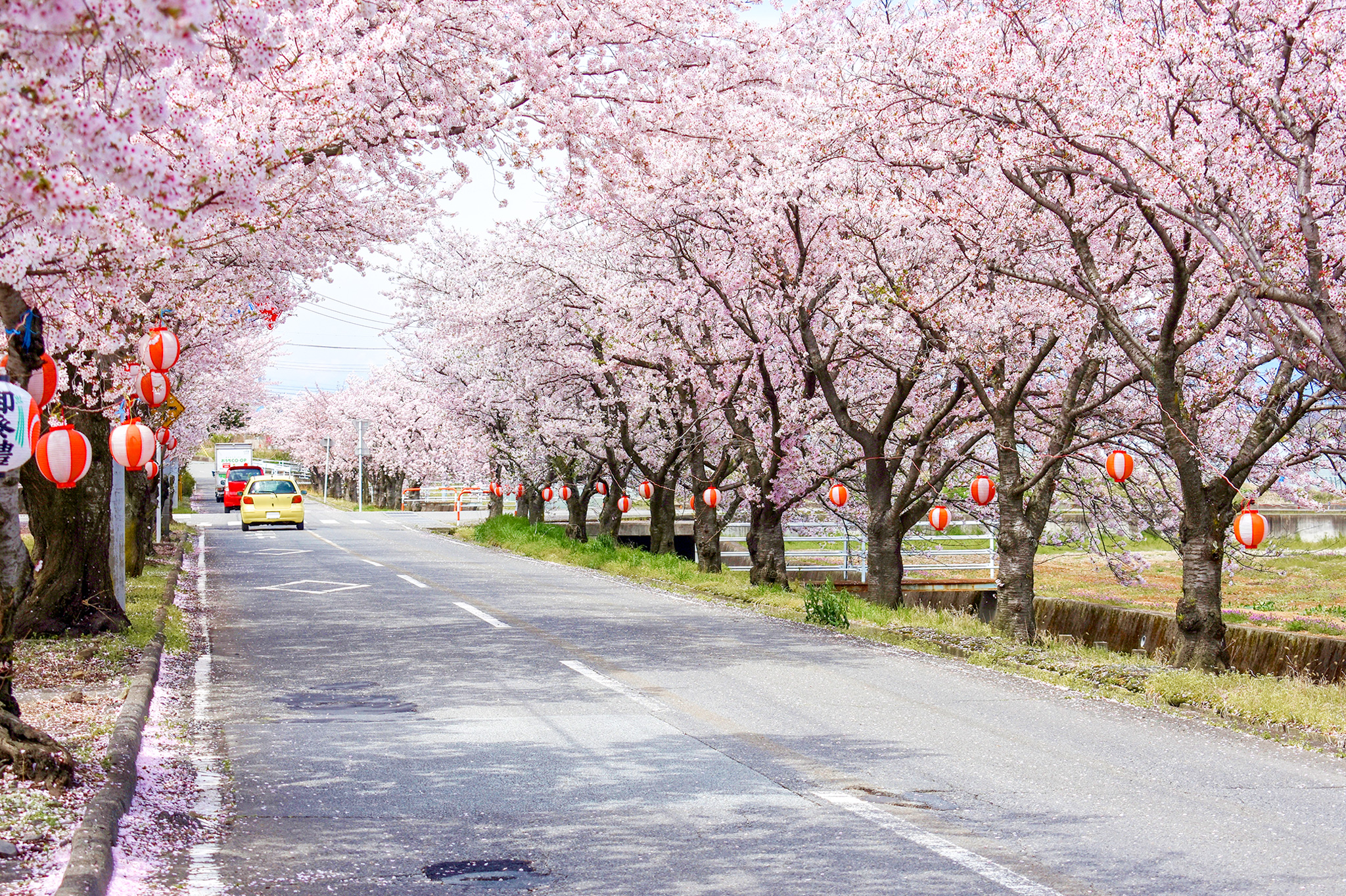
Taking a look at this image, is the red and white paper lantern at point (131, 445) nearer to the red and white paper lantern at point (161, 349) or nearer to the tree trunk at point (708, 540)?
the red and white paper lantern at point (161, 349)

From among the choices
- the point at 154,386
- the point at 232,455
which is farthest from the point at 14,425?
the point at 232,455

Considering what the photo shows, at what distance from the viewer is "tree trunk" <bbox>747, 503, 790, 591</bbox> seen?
23.0 m

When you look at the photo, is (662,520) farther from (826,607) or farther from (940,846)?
(940,846)

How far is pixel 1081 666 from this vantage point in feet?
39.6

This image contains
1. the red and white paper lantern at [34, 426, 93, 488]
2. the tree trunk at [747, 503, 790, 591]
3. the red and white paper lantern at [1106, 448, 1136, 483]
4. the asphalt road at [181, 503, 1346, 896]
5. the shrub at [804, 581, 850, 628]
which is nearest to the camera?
the asphalt road at [181, 503, 1346, 896]

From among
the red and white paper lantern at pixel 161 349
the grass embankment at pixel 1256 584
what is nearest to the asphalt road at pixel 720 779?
the red and white paper lantern at pixel 161 349

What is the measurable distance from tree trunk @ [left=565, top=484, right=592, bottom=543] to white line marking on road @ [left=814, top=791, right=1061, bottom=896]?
91.2ft

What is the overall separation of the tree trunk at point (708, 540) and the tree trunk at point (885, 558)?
5.17 metres

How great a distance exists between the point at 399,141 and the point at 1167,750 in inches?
354

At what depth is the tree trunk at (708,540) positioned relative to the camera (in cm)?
2528

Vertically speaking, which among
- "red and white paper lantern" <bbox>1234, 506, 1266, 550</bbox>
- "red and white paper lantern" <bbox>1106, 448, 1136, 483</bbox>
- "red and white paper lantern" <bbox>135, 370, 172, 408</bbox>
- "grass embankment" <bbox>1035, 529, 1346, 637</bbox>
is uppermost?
"red and white paper lantern" <bbox>135, 370, 172, 408</bbox>

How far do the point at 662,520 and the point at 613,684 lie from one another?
19122mm

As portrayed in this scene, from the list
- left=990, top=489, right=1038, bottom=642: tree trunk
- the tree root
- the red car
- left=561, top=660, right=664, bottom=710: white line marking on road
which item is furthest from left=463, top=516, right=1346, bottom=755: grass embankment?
the red car

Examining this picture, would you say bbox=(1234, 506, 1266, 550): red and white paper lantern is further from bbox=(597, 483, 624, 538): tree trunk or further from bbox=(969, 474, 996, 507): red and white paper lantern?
bbox=(597, 483, 624, 538): tree trunk
